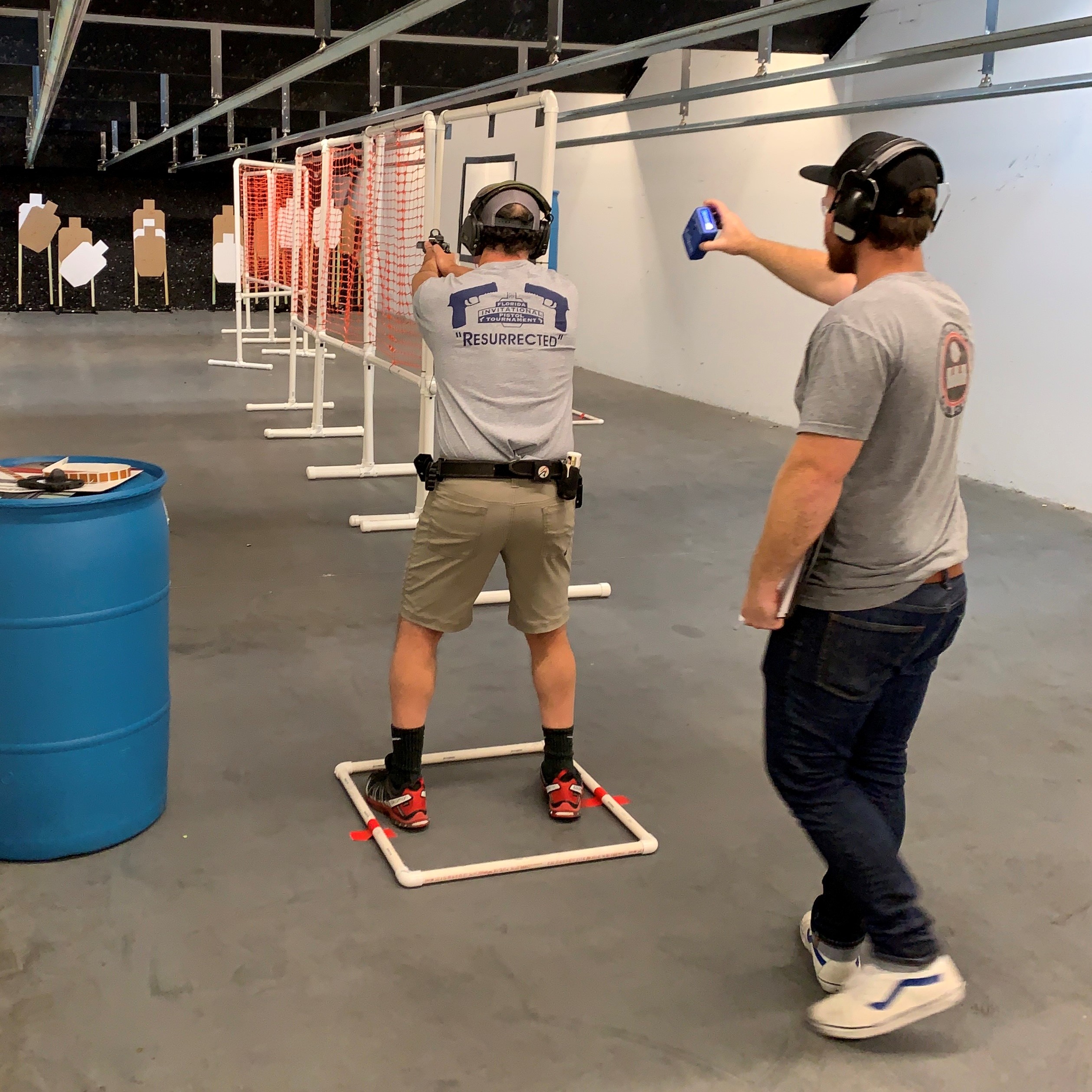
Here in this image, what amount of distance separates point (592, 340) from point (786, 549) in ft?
31.0

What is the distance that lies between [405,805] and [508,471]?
0.78 m

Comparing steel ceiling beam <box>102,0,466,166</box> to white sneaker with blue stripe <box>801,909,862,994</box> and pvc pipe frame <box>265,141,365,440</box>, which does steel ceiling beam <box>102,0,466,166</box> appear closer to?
pvc pipe frame <box>265,141,365,440</box>

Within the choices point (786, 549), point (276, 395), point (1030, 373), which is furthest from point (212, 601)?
point (276, 395)

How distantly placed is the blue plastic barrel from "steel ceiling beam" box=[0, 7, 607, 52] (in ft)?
10.9

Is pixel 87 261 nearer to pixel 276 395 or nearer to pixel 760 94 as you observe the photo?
pixel 276 395

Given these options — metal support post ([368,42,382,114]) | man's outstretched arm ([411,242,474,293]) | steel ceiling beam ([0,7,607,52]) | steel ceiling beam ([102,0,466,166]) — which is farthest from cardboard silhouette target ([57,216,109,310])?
man's outstretched arm ([411,242,474,293])

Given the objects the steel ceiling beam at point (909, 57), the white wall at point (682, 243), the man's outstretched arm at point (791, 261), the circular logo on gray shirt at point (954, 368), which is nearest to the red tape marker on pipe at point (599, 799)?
the man's outstretched arm at point (791, 261)

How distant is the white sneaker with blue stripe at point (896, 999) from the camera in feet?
6.12

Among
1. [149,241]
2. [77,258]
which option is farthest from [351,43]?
[77,258]

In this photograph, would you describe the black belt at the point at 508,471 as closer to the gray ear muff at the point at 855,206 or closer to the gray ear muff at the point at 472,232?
the gray ear muff at the point at 472,232

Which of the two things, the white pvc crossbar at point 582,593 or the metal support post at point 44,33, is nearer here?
the white pvc crossbar at point 582,593

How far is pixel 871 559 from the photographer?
1.75 m

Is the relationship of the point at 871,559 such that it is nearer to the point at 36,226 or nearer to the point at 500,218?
the point at 500,218

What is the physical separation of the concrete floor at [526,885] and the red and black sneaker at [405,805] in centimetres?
5
